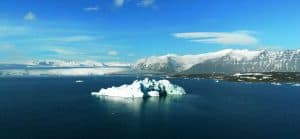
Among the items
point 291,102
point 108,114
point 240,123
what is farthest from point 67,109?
point 291,102

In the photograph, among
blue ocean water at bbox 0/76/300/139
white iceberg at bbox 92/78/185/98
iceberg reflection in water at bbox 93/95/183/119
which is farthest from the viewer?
white iceberg at bbox 92/78/185/98

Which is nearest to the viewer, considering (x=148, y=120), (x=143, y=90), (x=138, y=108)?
(x=148, y=120)

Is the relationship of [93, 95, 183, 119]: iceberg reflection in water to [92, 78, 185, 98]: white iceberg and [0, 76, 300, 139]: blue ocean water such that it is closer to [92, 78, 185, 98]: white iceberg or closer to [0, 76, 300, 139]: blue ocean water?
[0, 76, 300, 139]: blue ocean water

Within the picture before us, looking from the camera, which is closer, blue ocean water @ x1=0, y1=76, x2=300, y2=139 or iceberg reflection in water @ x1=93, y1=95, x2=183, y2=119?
blue ocean water @ x1=0, y1=76, x2=300, y2=139

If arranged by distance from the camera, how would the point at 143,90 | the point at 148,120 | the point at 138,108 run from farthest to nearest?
the point at 143,90 < the point at 138,108 < the point at 148,120

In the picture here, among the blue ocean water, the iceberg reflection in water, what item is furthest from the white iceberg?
the blue ocean water

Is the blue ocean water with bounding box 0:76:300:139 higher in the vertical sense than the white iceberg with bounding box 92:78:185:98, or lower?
lower

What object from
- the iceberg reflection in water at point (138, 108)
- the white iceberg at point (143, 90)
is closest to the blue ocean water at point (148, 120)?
the iceberg reflection in water at point (138, 108)

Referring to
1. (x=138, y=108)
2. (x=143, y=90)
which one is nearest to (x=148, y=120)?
(x=138, y=108)

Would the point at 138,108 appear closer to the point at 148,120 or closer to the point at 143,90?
the point at 148,120

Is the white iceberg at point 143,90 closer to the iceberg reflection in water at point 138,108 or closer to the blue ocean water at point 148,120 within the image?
the iceberg reflection in water at point 138,108
